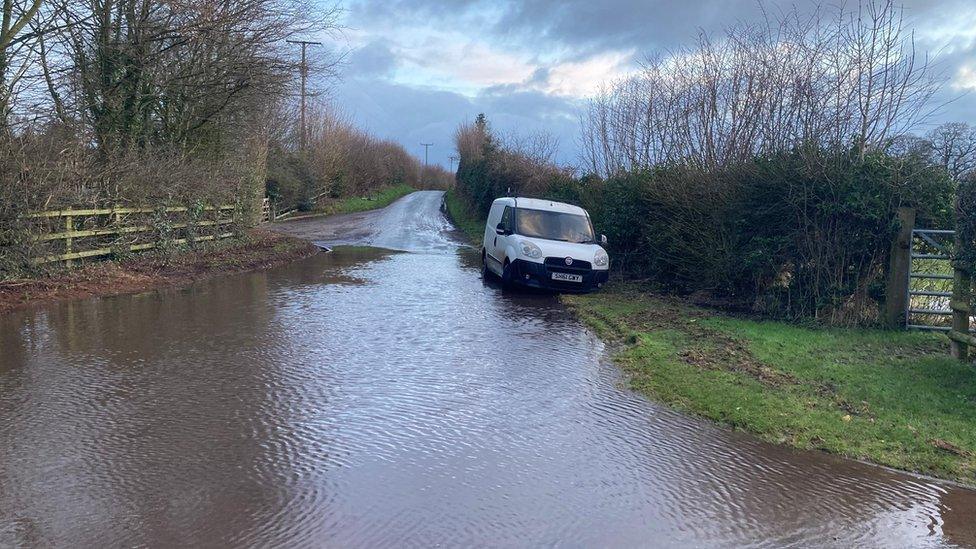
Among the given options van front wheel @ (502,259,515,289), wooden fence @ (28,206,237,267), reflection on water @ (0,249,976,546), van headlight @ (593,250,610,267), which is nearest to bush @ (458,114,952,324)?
van headlight @ (593,250,610,267)

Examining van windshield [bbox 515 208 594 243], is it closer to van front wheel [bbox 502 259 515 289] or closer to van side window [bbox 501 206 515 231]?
van side window [bbox 501 206 515 231]

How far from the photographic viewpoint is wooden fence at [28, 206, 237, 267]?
504 inches

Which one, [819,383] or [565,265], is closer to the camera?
[819,383]

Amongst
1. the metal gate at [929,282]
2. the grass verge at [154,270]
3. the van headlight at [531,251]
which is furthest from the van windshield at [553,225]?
the grass verge at [154,270]

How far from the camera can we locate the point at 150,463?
5207mm

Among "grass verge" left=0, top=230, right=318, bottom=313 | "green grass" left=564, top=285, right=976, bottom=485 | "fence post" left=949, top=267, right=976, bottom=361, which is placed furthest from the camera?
"grass verge" left=0, top=230, right=318, bottom=313

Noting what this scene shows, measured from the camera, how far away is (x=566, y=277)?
561 inches

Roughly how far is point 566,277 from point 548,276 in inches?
14.4

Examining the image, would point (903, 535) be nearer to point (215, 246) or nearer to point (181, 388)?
point (181, 388)

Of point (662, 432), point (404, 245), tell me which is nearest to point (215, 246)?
point (404, 245)

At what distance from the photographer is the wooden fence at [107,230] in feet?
42.0

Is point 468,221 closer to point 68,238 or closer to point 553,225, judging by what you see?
point 553,225

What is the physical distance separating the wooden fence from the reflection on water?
3.91 meters

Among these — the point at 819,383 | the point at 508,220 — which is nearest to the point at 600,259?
the point at 508,220
